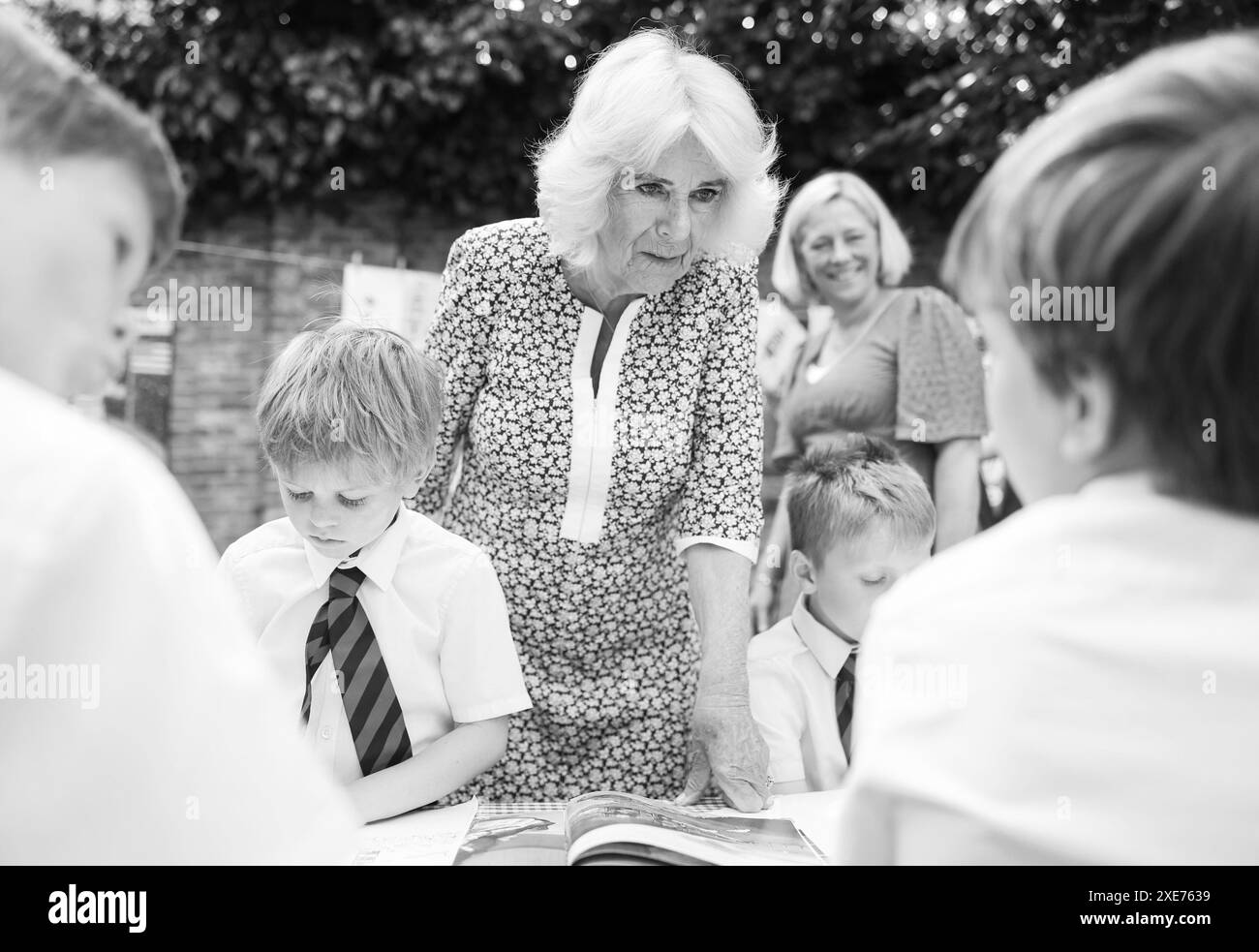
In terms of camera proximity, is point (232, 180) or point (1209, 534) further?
point (232, 180)

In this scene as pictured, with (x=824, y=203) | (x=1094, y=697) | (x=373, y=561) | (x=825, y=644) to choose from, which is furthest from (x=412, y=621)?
(x=824, y=203)

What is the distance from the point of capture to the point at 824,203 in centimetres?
337

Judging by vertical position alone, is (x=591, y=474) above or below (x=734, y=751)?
above

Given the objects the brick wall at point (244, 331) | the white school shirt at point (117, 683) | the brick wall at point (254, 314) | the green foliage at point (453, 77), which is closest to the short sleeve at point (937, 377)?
the white school shirt at point (117, 683)

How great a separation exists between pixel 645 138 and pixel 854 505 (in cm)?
82

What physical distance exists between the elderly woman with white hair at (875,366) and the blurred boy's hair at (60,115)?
2293 millimetres

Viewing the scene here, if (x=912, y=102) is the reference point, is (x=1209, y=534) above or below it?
below

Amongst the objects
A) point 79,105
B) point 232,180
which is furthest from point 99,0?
point 79,105

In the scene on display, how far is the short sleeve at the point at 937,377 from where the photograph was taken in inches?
120

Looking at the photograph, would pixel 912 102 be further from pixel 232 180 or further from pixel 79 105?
pixel 79 105

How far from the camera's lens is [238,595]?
5.90ft

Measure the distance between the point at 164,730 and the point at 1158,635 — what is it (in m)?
0.62

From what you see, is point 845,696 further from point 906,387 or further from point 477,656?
point 906,387
